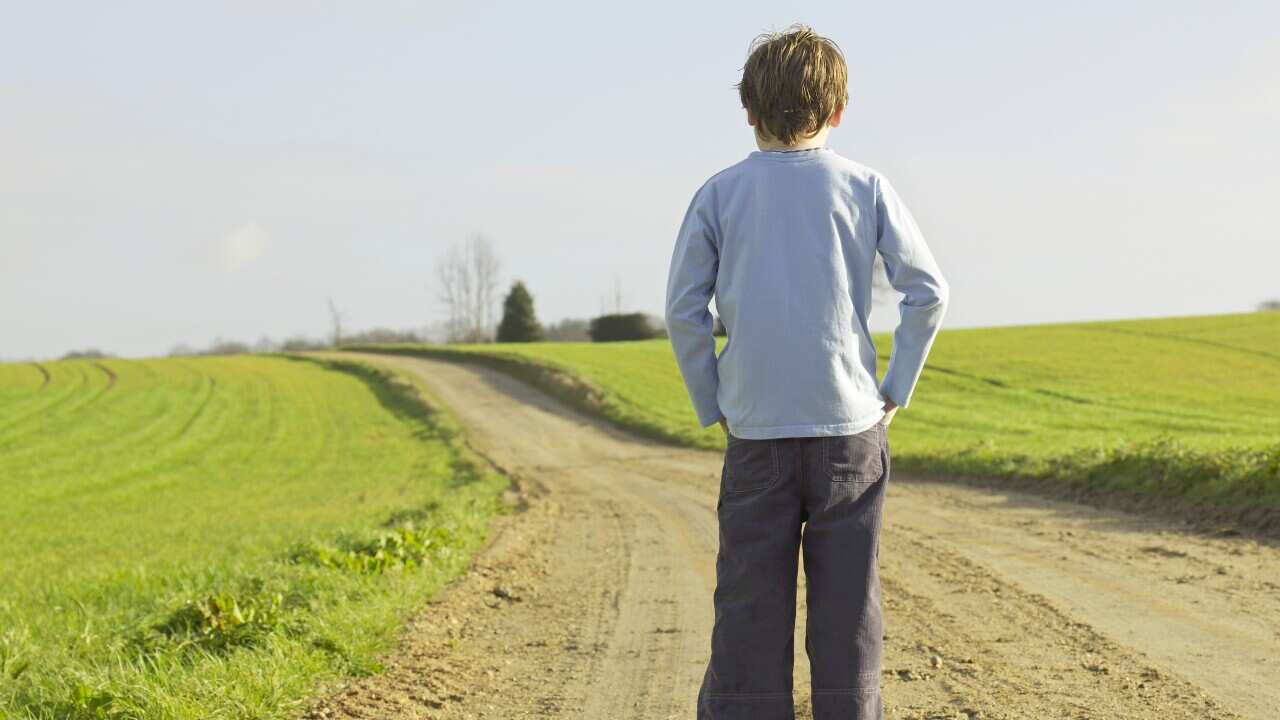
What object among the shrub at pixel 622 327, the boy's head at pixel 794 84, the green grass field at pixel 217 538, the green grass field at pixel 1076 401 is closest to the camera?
the boy's head at pixel 794 84

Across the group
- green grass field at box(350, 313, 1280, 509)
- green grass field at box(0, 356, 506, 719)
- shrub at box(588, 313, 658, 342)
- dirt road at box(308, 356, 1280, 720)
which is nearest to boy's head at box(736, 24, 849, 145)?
dirt road at box(308, 356, 1280, 720)

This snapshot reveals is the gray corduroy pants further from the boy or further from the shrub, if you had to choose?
the shrub

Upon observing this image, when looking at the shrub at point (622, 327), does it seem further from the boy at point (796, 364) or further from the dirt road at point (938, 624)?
the boy at point (796, 364)

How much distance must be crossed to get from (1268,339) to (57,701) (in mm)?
48533

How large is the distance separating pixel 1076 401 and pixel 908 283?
88.9 feet

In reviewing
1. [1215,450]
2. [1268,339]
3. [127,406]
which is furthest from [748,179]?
[1268,339]

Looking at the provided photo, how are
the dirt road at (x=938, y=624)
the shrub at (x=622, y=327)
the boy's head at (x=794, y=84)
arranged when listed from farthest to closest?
the shrub at (x=622, y=327) < the dirt road at (x=938, y=624) < the boy's head at (x=794, y=84)

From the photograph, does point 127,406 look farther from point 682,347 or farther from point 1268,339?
point 1268,339

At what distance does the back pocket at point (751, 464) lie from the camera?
294cm

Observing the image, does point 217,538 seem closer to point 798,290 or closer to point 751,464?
point 751,464

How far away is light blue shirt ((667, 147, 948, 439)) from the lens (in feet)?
9.49

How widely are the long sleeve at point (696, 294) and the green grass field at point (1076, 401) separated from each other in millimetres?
7360

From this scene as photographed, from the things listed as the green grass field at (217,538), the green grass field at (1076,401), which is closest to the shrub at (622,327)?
the green grass field at (1076,401)

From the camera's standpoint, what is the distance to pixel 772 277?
2924 mm
